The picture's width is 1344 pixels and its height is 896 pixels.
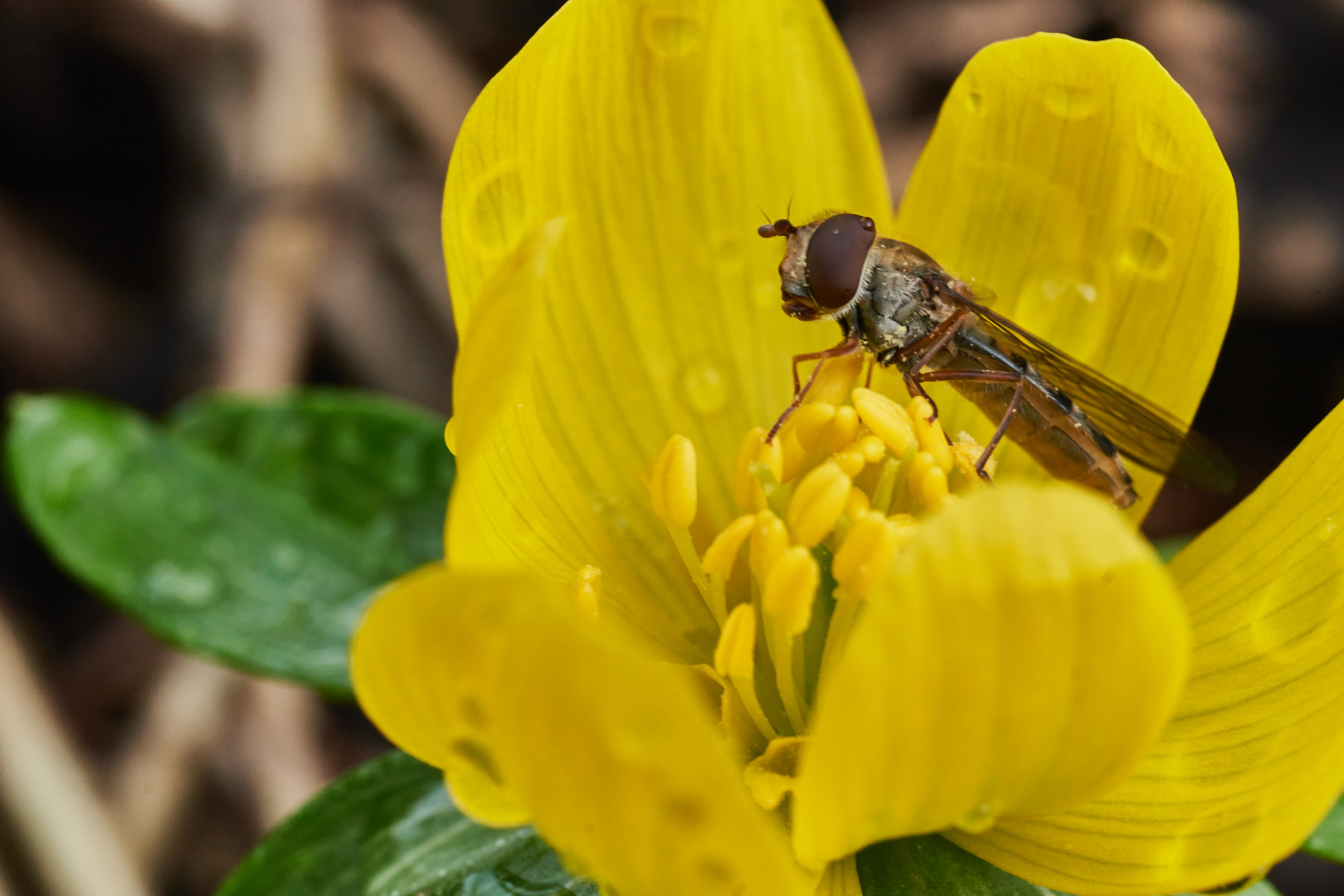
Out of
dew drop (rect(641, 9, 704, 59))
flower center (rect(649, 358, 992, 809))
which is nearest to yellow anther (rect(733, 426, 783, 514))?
flower center (rect(649, 358, 992, 809))

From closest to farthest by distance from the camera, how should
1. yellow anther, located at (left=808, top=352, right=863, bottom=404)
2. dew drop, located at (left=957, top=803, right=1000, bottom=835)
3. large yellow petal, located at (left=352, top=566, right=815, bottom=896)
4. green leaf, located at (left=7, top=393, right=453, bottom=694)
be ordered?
1. large yellow petal, located at (left=352, top=566, right=815, bottom=896)
2. dew drop, located at (left=957, top=803, right=1000, bottom=835)
3. yellow anther, located at (left=808, top=352, right=863, bottom=404)
4. green leaf, located at (left=7, top=393, right=453, bottom=694)

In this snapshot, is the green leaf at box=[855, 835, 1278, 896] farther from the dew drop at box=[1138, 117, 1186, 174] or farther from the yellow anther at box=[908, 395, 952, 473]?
the dew drop at box=[1138, 117, 1186, 174]

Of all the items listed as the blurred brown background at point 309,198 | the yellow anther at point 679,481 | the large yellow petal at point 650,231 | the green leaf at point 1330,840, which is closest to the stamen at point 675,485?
the yellow anther at point 679,481

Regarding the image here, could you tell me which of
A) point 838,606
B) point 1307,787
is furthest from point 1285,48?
point 1307,787

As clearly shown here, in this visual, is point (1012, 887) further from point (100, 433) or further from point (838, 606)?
point (100, 433)

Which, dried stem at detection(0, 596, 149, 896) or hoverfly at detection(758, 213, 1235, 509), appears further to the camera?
dried stem at detection(0, 596, 149, 896)

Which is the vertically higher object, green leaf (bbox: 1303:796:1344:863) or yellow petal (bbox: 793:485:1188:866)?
yellow petal (bbox: 793:485:1188:866)

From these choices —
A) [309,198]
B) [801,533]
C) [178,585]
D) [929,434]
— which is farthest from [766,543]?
[309,198]

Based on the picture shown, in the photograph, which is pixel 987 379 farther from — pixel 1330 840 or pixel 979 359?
pixel 1330 840

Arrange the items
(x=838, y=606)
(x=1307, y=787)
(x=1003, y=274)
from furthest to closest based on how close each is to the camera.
→ (x=1003, y=274), (x=838, y=606), (x=1307, y=787)
